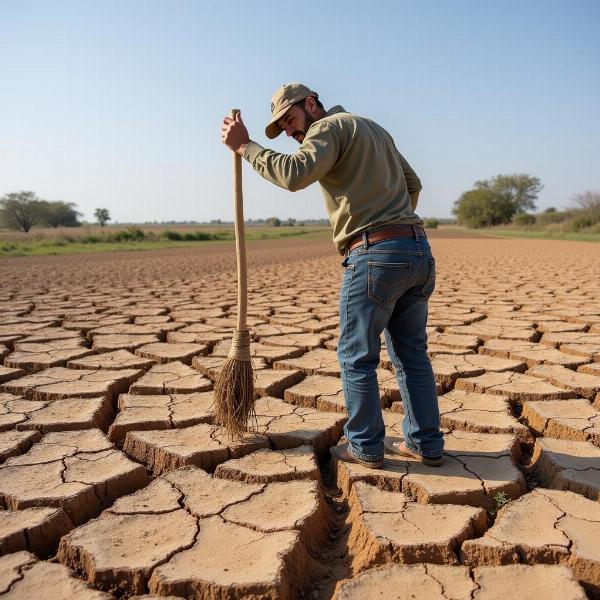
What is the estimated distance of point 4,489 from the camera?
159 cm

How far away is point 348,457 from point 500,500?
18.3 inches

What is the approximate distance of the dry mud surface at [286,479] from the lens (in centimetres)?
121

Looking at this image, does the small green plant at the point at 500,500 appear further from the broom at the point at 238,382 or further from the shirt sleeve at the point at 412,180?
the shirt sleeve at the point at 412,180

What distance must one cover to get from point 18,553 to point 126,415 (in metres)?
0.89

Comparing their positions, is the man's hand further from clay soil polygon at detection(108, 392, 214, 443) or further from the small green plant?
the small green plant

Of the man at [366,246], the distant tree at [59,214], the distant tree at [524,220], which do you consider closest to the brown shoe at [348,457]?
the man at [366,246]

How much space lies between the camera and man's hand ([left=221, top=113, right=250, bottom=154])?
173 cm

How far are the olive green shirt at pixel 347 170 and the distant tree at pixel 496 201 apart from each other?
175ft

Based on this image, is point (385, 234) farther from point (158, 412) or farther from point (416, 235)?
point (158, 412)

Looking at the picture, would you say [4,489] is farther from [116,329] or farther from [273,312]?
[273,312]

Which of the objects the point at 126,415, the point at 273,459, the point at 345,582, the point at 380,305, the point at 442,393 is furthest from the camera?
the point at 442,393

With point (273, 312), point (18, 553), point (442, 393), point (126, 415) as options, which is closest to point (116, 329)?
point (273, 312)

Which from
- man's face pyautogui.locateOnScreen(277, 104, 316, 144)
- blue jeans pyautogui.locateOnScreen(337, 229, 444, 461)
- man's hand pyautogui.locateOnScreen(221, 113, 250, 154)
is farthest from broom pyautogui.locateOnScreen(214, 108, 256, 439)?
blue jeans pyautogui.locateOnScreen(337, 229, 444, 461)

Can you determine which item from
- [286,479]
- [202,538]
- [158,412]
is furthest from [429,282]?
[158,412]
